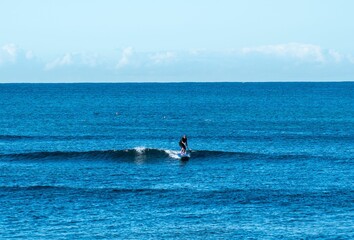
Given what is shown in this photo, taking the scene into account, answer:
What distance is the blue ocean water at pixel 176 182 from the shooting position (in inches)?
1801

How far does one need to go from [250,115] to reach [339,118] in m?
16.6

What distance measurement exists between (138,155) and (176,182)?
1779 centimetres

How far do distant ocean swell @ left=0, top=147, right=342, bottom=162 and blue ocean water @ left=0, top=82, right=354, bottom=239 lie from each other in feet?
0.38

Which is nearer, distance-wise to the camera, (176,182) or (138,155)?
(176,182)

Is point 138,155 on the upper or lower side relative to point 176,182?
upper

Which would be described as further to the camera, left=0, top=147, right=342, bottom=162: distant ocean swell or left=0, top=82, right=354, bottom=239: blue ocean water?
left=0, top=147, right=342, bottom=162: distant ocean swell

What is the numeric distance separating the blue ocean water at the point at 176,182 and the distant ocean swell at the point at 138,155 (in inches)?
4.6

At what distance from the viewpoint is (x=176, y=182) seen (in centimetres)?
6106

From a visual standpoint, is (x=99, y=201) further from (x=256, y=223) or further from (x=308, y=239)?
(x=308, y=239)

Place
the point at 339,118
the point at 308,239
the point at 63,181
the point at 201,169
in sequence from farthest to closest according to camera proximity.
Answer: the point at 339,118 < the point at 201,169 < the point at 63,181 < the point at 308,239

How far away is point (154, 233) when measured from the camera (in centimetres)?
4431

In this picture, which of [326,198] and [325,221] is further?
[326,198]

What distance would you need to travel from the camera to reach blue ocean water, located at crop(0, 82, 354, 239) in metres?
45.8

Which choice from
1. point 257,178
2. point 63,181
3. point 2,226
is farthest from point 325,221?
point 63,181
